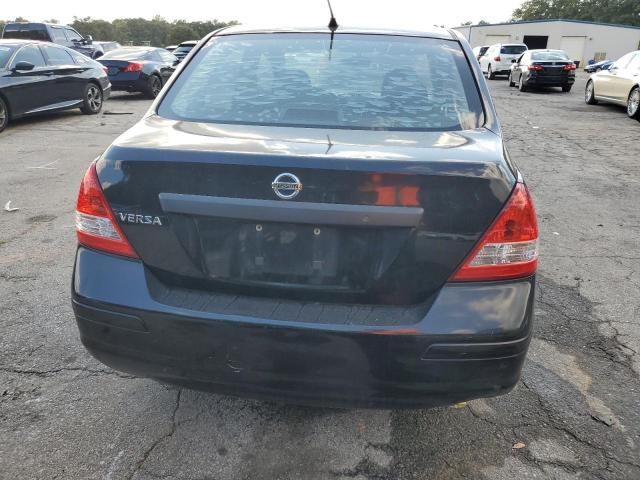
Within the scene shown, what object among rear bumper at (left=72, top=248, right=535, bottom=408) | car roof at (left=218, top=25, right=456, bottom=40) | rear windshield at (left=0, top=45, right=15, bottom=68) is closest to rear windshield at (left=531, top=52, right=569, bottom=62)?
rear windshield at (left=0, top=45, right=15, bottom=68)

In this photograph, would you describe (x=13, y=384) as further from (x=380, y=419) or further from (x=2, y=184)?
(x=2, y=184)

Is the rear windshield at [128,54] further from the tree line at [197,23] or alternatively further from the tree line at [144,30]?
the tree line at [197,23]

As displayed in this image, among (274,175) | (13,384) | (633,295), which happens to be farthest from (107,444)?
(633,295)

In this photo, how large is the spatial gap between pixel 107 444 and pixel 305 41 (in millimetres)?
2212

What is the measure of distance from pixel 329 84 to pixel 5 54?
9469 mm

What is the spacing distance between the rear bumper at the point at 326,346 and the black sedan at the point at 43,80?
9234 mm

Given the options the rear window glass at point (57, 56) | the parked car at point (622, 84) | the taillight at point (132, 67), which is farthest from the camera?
the taillight at point (132, 67)

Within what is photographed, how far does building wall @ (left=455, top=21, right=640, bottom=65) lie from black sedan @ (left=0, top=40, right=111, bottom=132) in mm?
52838

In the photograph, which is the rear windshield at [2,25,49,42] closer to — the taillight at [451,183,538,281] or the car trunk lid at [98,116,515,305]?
the car trunk lid at [98,116,515,305]

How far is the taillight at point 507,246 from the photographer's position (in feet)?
6.37

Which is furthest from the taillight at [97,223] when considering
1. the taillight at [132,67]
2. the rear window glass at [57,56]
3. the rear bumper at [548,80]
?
the rear bumper at [548,80]

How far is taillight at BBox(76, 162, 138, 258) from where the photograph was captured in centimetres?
209

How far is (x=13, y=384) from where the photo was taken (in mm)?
2771

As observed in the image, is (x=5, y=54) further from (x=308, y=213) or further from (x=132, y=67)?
(x=308, y=213)
